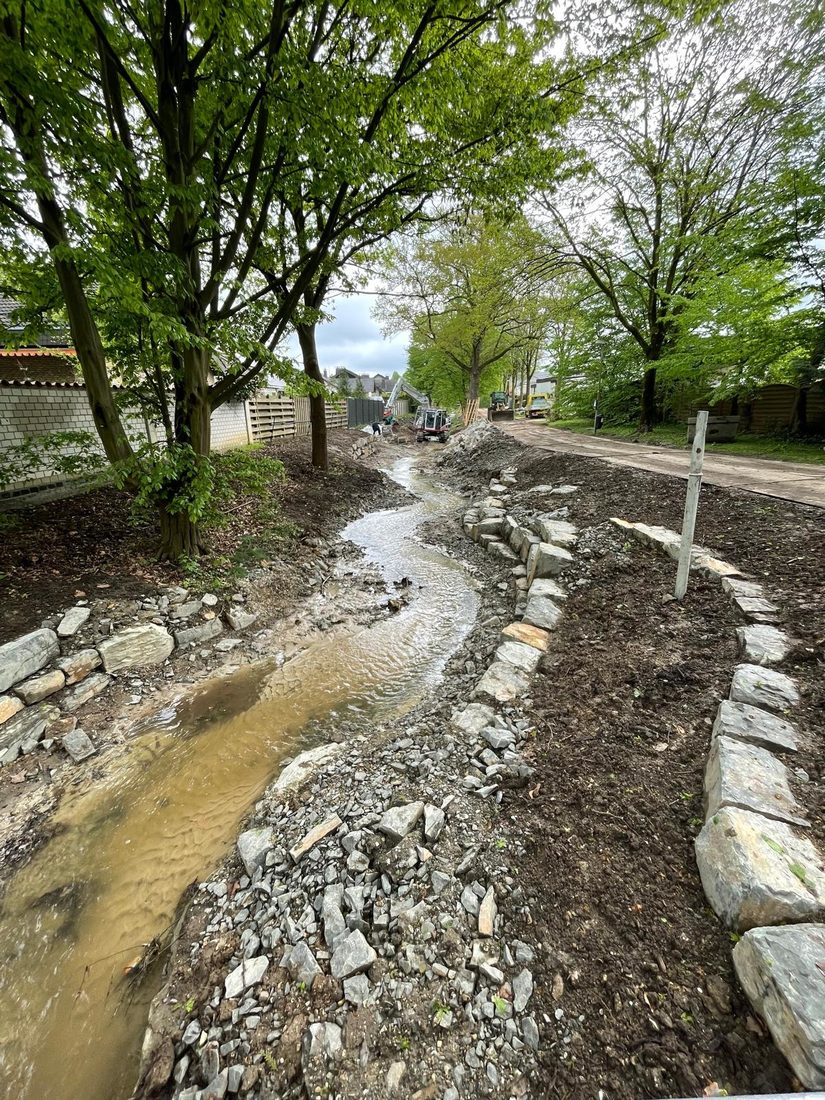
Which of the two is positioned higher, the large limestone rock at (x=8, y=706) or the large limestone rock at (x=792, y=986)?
the large limestone rock at (x=792, y=986)

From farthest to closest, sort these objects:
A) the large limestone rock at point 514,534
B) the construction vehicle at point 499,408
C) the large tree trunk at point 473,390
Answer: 1. the construction vehicle at point 499,408
2. the large tree trunk at point 473,390
3. the large limestone rock at point 514,534

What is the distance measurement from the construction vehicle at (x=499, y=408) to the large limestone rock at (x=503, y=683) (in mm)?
24105

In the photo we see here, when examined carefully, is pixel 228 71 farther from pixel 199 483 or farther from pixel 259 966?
pixel 259 966

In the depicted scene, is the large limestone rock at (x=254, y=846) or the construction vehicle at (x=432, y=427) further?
the construction vehicle at (x=432, y=427)

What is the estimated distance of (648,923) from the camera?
151cm

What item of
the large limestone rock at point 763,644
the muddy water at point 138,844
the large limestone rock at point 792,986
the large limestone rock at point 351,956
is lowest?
the muddy water at point 138,844

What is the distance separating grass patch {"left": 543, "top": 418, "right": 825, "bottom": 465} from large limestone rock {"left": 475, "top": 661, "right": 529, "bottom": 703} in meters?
7.51

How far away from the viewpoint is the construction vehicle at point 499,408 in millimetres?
26094

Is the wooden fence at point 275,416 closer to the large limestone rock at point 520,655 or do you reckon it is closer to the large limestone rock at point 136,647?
the large limestone rock at point 136,647

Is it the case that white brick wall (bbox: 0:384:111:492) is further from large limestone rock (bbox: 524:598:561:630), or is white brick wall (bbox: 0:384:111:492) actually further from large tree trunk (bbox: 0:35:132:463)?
large limestone rock (bbox: 524:598:561:630)

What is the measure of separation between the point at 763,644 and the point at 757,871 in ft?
5.14

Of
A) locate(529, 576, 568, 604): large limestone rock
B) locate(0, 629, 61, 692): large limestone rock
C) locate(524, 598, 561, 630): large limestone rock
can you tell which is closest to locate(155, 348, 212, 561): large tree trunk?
locate(0, 629, 61, 692): large limestone rock

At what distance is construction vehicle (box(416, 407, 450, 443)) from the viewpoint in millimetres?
22469

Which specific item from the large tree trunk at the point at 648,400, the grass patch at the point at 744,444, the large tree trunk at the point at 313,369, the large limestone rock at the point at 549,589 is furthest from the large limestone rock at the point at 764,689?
the large tree trunk at the point at 648,400
